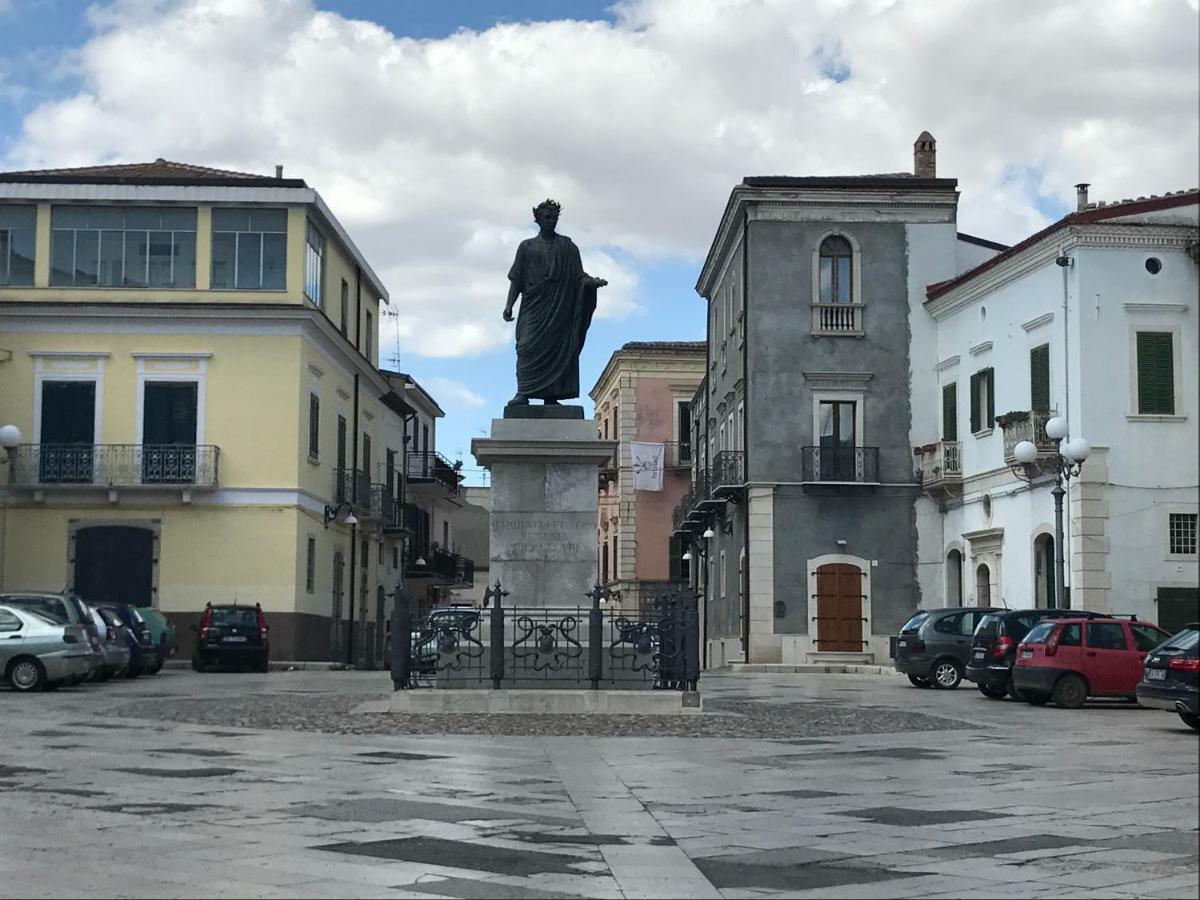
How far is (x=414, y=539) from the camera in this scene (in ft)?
207

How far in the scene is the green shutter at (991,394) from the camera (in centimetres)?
3912

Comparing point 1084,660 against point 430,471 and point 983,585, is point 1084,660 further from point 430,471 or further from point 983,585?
point 430,471

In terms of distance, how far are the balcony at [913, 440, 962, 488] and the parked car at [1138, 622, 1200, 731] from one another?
22.2m

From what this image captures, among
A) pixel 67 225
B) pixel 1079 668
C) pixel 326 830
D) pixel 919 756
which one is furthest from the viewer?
pixel 67 225

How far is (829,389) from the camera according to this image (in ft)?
143

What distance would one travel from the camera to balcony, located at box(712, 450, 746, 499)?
44.8m

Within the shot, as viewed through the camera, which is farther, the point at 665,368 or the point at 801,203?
the point at 665,368

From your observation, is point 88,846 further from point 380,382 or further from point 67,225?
point 380,382

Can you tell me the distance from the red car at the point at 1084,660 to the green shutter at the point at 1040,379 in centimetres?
1183

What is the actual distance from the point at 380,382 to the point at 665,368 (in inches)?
688

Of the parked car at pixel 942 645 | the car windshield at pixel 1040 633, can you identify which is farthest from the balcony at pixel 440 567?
the car windshield at pixel 1040 633

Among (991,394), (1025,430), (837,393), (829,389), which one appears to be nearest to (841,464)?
(837,393)

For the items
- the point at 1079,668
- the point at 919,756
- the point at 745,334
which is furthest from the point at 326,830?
the point at 745,334

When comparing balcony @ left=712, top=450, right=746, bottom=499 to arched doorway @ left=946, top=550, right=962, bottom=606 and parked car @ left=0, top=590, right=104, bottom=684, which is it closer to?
arched doorway @ left=946, top=550, right=962, bottom=606
